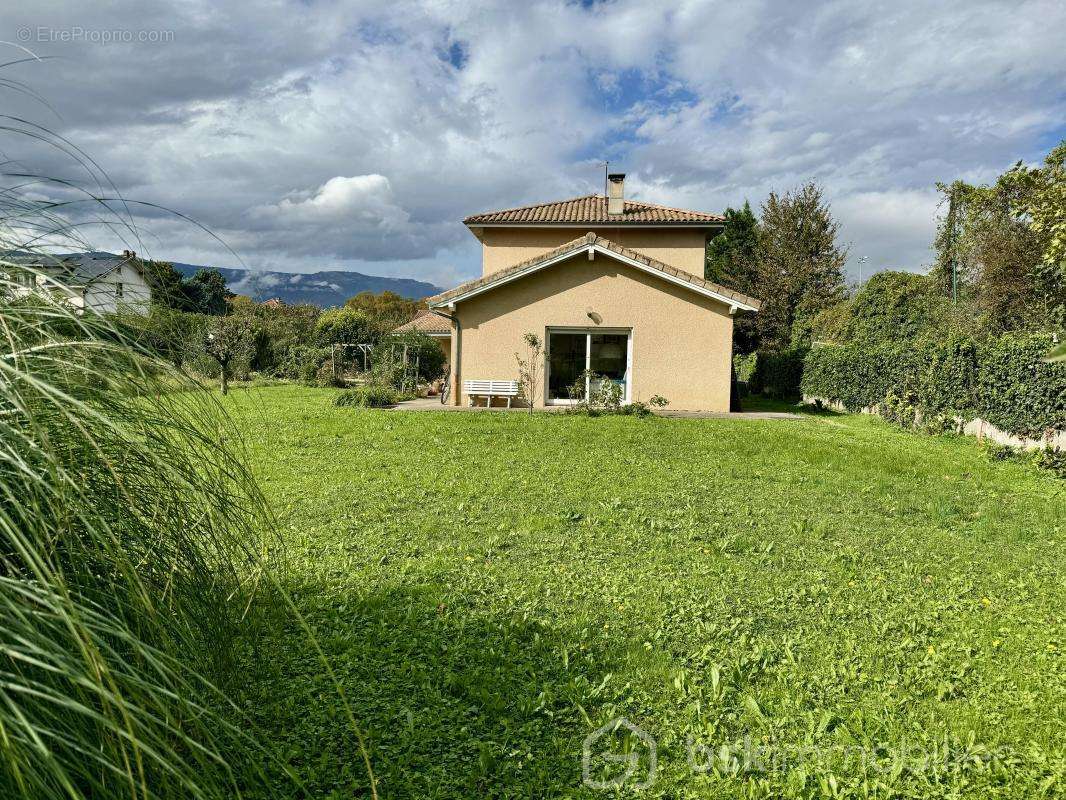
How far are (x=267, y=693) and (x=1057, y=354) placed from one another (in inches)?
134

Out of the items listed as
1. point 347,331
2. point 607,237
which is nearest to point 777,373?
point 607,237

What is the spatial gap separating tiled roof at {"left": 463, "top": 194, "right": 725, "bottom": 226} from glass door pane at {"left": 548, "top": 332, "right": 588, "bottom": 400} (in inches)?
193

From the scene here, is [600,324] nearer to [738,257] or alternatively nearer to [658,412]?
[658,412]

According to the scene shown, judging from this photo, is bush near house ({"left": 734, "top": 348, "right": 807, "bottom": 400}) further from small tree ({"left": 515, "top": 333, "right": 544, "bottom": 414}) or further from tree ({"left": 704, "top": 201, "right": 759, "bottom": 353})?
small tree ({"left": 515, "top": 333, "right": 544, "bottom": 414})

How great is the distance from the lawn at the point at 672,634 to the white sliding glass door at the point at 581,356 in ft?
28.3

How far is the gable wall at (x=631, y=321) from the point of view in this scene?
1596cm

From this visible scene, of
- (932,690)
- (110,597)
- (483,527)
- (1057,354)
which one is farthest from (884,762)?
(483,527)

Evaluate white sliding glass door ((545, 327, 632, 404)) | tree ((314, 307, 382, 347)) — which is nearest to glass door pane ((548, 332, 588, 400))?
white sliding glass door ((545, 327, 632, 404))

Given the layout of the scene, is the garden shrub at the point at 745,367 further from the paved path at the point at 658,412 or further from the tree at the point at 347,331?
the tree at the point at 347,331

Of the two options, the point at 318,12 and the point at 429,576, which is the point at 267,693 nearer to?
the point at 429,576

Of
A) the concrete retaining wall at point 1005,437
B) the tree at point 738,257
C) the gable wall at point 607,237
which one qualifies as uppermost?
the tree at point 738,257

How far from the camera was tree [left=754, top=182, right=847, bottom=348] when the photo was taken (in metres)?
35.8

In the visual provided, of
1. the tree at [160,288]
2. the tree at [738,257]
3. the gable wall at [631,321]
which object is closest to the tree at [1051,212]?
the gable wall at [631,321]

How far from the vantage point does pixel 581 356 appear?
16.5 m
